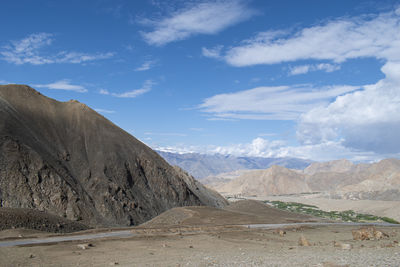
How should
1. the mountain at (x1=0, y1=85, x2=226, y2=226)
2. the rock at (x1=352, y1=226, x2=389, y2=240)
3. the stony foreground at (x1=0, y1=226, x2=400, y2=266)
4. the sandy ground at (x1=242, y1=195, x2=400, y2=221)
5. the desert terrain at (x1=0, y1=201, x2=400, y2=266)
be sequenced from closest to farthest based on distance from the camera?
the stony foreground at (x1=0, y1=226, x2=400, y2=266) < the desert terrain at (x1=0, y1=201, x2=400, y2=266) < the rock at (x1=352, y1=226, x2=389, y2=240) < the mountain at (x1=0, y1=85, x2=226, y2=226) < the sandy ground at (x1=242, y1=195, x2=400, y2=221)

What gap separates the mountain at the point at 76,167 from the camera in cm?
4850

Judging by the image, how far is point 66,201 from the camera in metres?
49.4

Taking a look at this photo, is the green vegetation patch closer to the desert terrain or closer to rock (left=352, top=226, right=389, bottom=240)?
rock (left=352, top=226, right=389, bottom=240)

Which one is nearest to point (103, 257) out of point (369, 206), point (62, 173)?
point (62, 173)

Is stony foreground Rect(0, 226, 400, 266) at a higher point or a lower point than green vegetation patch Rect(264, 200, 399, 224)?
higher

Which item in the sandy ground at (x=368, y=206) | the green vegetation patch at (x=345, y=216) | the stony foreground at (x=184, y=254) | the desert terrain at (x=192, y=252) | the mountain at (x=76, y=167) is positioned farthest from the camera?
the sandy ground at (x=368, y=206)

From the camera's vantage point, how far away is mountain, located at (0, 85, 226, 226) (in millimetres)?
48500

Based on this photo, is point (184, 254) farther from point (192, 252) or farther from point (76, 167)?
point (76, 167)

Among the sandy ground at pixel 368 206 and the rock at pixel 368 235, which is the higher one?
the rock at pixel 368 235

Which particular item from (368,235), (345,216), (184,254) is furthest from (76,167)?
(345,216)

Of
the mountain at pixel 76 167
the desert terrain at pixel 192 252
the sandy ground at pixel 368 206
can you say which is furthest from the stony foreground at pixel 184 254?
the sandy ground at pixel 368 206

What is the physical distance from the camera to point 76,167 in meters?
57.5

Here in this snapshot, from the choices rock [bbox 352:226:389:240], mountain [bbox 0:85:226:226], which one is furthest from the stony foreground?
mountain [bbox 0:85:226:226]

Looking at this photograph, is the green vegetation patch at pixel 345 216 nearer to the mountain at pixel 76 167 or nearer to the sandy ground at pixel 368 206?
the sandy ground at pixel 368 206
